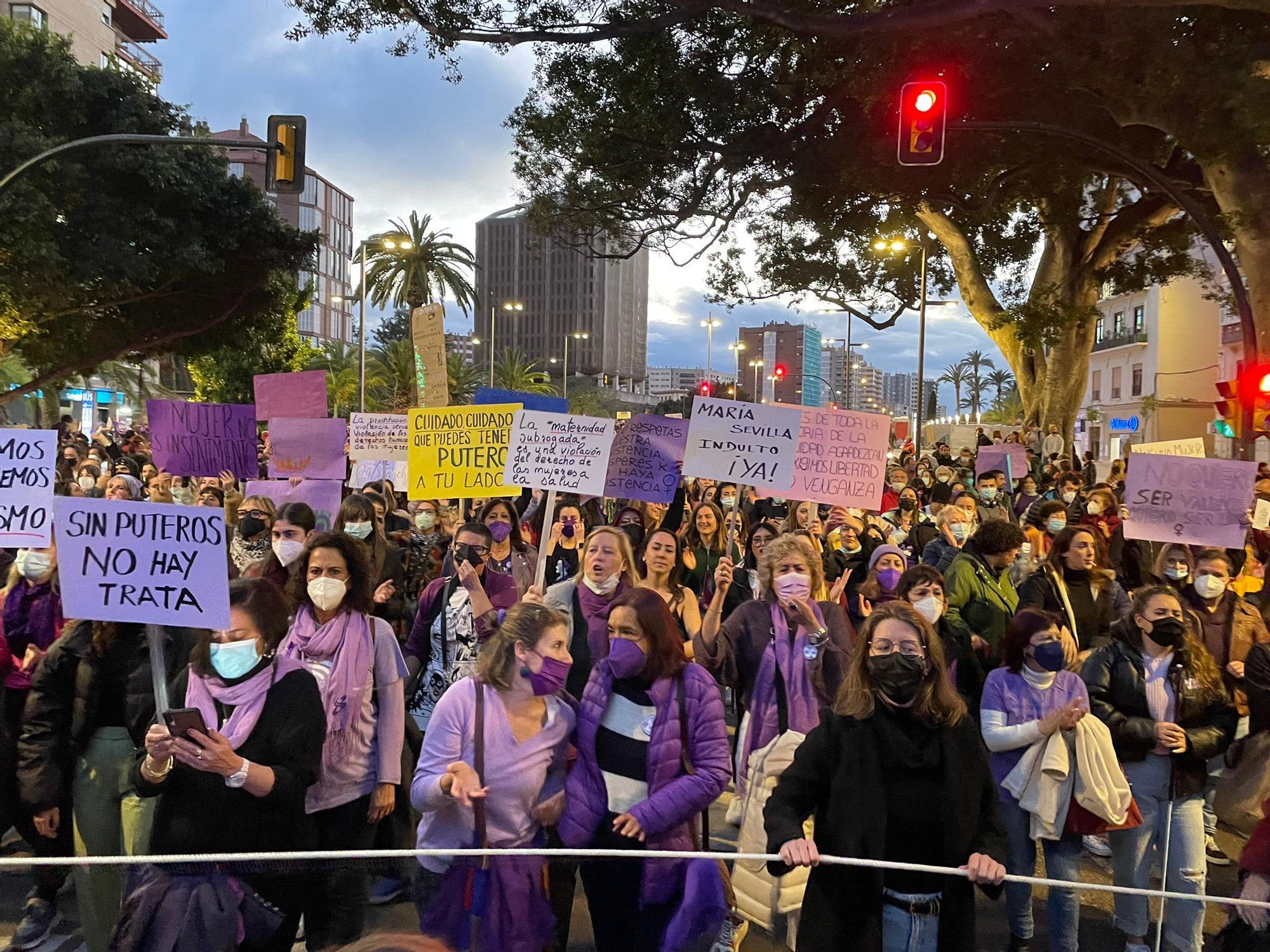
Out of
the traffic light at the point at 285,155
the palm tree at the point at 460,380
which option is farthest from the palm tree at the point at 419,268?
the traffic light at the point at 285,155

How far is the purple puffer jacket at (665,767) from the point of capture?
3.17m

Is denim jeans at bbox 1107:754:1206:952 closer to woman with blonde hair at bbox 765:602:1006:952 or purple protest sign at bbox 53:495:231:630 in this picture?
woman with blonde hair at bbox 765:602:1006:952

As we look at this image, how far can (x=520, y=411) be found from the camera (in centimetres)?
639

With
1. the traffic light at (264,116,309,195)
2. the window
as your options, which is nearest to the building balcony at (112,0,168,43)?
the window

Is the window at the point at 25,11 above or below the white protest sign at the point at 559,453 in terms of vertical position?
above

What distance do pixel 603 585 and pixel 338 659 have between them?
52.3 inches

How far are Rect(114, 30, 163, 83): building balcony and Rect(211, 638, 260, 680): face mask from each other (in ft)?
185

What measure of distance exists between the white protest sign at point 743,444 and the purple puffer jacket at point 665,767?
10.3ft

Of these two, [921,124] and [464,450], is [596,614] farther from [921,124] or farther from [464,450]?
[921,124]

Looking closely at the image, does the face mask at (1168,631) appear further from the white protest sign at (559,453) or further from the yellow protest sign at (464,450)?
the yellow protest sign at (464,450)

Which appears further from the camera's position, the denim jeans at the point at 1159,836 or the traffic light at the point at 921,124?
the traffic light at the point at 921,124

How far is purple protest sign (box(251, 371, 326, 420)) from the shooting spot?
890cm

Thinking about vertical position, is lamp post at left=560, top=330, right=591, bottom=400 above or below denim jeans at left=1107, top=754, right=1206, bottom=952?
above

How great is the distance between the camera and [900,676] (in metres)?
2.98
